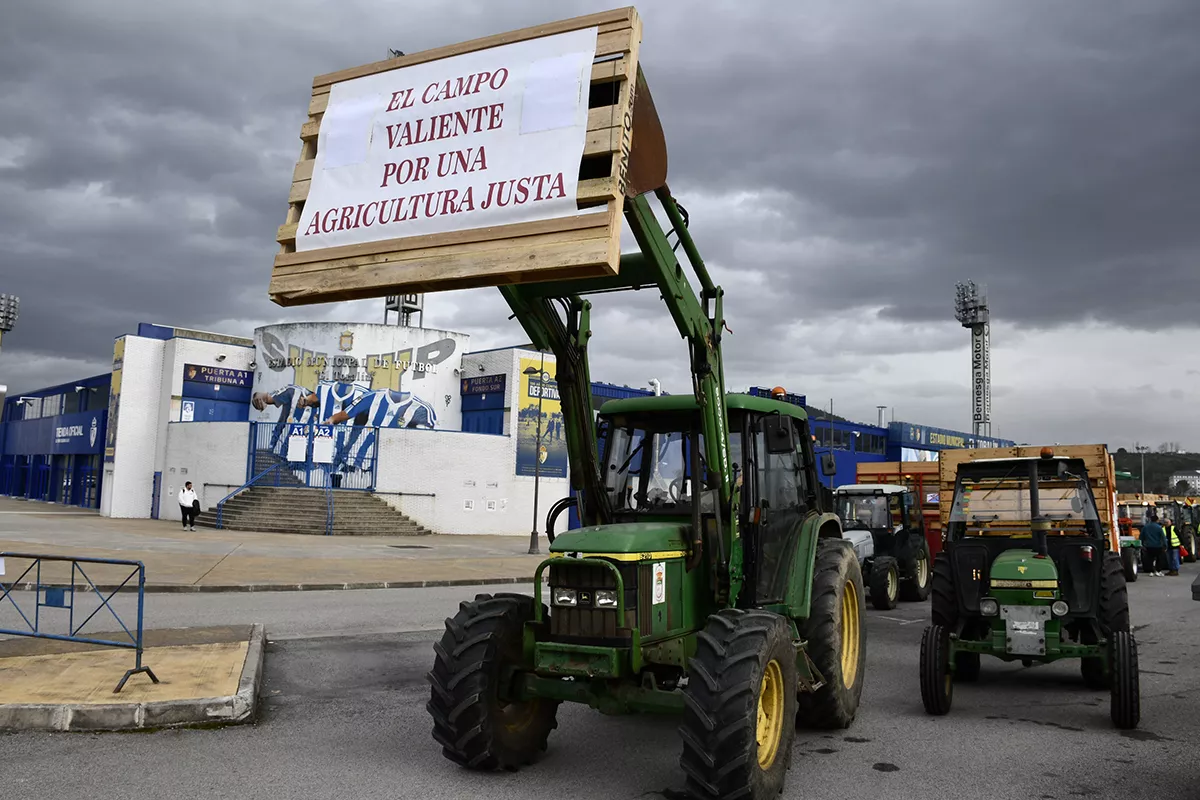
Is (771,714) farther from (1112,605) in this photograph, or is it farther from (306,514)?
(306,514)

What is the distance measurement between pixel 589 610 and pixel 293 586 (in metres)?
12.5

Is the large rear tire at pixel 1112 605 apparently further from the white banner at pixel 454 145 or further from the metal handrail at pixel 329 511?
the metal handrail at pixel 329 511

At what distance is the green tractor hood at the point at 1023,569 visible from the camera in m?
7.50

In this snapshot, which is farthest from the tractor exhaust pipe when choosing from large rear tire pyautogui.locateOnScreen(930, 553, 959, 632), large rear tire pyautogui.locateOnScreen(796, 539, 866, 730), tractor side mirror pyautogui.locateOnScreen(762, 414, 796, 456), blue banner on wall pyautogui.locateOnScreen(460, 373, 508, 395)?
blue banner on wall pyautogui.locateOnScreen(460, 373, 508, 395)

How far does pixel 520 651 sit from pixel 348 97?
3722 millimetres

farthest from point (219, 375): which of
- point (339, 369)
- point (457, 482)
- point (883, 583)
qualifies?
point (883, 583)

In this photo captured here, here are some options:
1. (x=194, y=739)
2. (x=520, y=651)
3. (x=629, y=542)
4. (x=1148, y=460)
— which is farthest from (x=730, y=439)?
(x=1148, y=460)

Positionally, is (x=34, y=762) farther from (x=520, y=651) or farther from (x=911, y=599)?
(x=911, y=599)

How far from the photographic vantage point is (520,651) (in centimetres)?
570

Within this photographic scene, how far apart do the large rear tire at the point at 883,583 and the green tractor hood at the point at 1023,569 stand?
23.9 feet

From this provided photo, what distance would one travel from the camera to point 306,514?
1289 inches

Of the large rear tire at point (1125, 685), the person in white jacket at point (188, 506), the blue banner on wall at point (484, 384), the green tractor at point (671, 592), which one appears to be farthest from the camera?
the blue banner on wall at point (484, 384)

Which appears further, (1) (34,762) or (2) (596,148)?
(1) (34,762)

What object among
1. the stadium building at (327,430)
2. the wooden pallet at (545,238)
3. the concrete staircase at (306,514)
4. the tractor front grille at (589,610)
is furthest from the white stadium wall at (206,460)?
the tractor front grille at (589,610)
